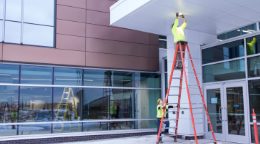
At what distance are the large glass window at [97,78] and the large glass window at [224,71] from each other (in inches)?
169

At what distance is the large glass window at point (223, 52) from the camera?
11.4m

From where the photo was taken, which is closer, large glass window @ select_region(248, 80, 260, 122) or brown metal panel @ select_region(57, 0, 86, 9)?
large glass window @ select_region(248, 80, 260, 122)

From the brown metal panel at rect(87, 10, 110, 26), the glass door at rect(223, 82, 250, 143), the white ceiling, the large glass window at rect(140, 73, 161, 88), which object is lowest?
the glass door at rect(223, 82, 250, 143)

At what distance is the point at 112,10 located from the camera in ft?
38.8

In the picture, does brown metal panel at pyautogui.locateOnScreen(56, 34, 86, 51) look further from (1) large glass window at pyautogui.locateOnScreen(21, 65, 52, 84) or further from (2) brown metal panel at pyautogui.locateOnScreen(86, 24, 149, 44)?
(1) large glass window at pyautogui.locateOnScreen(21, 65, 52, 84)

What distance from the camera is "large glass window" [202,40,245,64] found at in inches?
448

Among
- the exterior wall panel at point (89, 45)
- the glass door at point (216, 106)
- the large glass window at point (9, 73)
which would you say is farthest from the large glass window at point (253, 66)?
the large glass window at point (9, 73)

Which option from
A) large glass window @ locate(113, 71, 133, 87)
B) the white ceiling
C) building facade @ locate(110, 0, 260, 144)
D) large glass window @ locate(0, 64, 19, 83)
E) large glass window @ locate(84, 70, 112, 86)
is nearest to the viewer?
the white ceiling

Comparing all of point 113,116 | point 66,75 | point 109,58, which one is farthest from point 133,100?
point 66,75

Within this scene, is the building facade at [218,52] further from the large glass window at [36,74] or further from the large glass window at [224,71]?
the large glass window at [36,74]

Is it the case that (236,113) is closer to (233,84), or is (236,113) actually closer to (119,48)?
(233,84)

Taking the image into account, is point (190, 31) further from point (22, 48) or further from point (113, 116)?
point (22, 48)

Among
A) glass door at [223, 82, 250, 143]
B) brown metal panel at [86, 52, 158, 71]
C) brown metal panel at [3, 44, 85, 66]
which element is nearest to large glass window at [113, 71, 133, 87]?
brown metal panel at [86, 52, 158, 71]

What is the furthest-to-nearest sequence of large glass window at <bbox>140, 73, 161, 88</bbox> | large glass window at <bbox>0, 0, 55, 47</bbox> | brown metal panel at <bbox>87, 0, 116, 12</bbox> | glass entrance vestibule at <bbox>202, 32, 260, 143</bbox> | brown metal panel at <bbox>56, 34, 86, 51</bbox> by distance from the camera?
large glass window at <bbox>140, 73, 161, 88</bbox>, brown metal panel at <bbox>87, 0, 116, 12</bbox>, brown metal panel at <bbox>56, 34, 86, 51</bbox>, large glass window at <bbox>0, 0, 55, 47</bbox>, glass entrance vestibule at <bbox>202, 32, 260, 143</bbox>
